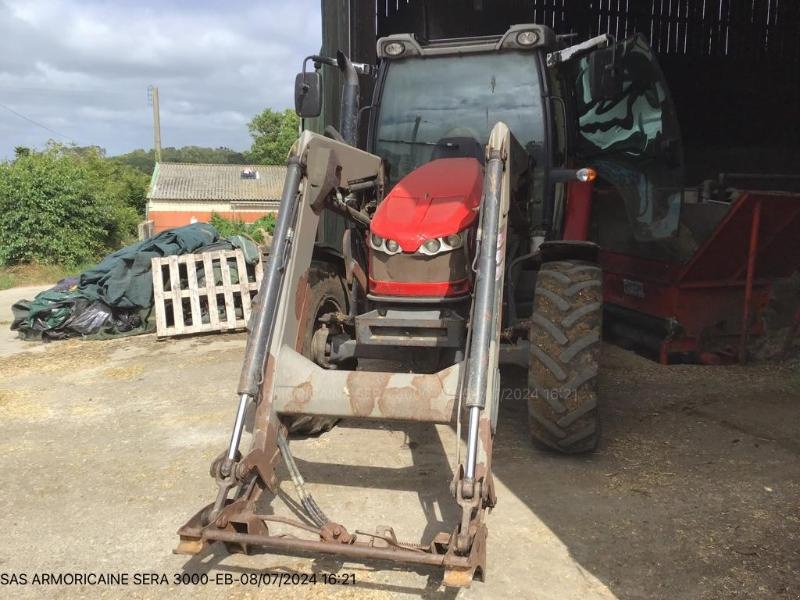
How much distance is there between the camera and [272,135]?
193 feet

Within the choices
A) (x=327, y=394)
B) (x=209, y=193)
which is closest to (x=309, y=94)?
(x=327, y=394)

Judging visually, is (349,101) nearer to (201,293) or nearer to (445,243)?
(445,243)

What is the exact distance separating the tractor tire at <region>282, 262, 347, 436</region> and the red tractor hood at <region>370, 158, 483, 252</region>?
1.69 ft

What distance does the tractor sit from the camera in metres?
2.80

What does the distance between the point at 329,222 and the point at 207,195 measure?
38502 mm

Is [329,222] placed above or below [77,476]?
above

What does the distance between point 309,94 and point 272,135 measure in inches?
2228

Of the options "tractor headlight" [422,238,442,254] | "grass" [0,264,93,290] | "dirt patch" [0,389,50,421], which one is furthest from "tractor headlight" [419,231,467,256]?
"grass" [0,264,93,290]

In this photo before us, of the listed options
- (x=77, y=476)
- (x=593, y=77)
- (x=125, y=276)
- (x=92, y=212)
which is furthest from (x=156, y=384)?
(x=92, y=212)

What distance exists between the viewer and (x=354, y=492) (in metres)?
3.57

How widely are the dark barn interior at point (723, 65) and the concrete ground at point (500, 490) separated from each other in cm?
591

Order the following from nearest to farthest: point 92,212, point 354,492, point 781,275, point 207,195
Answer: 1. point 354,492
2. point 781,275
3. point 92,212
4. point 207,195

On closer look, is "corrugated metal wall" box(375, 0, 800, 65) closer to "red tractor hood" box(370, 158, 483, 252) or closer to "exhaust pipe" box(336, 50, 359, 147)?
"exhaust pipe" box(336, 50, 359, 147)

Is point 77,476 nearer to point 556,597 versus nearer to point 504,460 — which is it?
point 504,460
